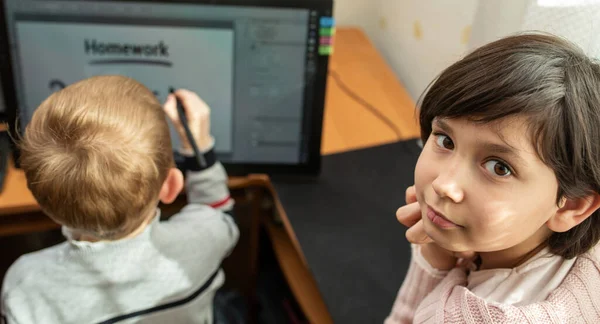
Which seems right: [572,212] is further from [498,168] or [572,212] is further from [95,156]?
[95,156]

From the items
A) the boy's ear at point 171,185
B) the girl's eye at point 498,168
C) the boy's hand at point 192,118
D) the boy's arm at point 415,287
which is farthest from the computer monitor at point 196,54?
the girl's eye at point 498,168

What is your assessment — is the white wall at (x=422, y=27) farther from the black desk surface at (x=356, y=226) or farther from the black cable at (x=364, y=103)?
the black desk surface at (x=356, y=226)

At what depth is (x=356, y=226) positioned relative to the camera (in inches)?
41.3

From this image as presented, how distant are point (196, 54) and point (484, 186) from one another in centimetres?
66

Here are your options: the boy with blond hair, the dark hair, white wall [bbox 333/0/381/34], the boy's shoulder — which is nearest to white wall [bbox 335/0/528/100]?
white wall [bbox 333/0/381/34]

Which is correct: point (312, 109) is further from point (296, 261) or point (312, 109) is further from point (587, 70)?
point (587, 70)

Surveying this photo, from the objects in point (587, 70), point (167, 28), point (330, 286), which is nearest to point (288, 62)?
point (167, 28)

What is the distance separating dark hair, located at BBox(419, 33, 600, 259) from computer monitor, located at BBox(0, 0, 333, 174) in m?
0.52

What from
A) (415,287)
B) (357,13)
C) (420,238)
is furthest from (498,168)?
(357,13)

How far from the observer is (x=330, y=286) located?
3.05 ft

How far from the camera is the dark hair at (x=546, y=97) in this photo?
1.64 feet

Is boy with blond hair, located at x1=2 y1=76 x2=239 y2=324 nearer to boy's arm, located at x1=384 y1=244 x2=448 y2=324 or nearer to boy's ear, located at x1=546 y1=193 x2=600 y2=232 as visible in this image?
boy's arm, located at x1=384 y1=244 x2=448 y2=324

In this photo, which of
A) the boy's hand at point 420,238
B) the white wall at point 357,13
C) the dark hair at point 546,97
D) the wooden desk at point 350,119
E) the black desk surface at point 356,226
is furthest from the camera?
the white wall at point 357,13

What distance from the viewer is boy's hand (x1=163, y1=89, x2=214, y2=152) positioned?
3.08ft
